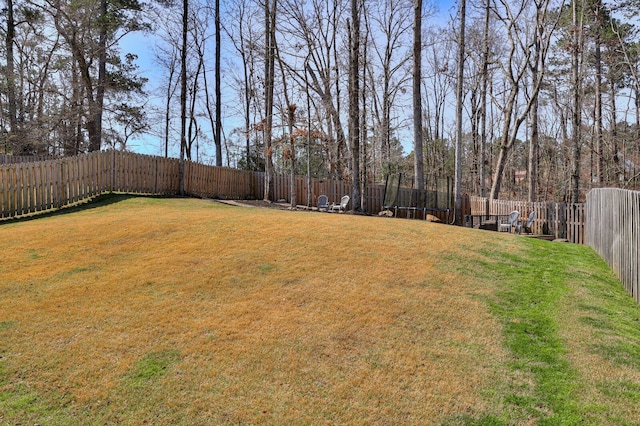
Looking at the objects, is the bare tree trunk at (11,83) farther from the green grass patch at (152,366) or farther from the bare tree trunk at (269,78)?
→ the green grass patch at (152,366)

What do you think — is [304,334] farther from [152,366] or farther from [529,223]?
[529,223]

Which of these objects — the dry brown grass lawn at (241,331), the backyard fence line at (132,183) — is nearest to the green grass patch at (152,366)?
the dry brown grass lawn at (241,331)

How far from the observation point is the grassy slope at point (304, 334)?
129 inches

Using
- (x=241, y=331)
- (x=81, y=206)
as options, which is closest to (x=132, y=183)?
(x=81, y=206)

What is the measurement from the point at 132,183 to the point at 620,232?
15165 millimetres


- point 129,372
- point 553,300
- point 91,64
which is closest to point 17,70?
point 91,64

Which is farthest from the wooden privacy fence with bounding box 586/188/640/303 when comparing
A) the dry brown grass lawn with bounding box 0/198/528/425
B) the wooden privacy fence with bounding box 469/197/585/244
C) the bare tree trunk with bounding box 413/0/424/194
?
the bare tree trunk with bounding box 413/0/424/194

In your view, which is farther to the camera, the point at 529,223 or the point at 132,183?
the point at 132,183

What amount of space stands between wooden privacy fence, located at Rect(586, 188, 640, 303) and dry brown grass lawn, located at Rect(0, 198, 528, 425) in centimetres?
240

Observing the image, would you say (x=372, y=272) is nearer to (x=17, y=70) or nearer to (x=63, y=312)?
(x=63, y=312)

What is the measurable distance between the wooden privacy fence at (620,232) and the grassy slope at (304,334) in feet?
0.99

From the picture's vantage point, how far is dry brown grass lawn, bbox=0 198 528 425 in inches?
128

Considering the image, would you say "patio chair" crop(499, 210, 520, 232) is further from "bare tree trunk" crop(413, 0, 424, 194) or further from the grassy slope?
the grassy slope

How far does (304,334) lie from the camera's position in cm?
436
